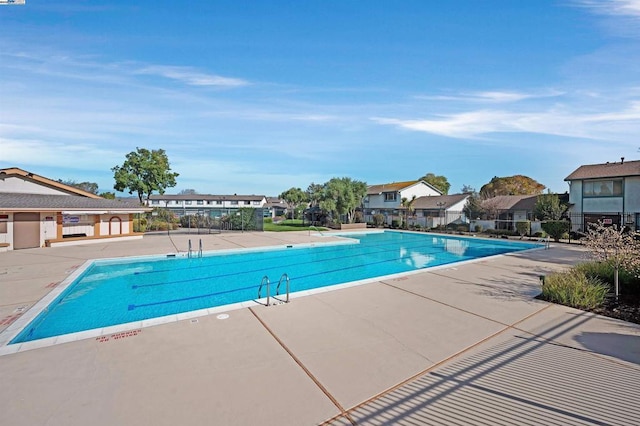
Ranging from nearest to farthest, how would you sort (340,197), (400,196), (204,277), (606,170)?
(204,277) → (606,170) → (340,197) → (400,196)

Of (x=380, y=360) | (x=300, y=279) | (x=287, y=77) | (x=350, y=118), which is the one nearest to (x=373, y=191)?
(x=350, y=118)

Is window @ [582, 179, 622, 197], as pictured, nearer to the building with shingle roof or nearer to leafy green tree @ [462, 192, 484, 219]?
leafy green tree @ [462, 192, 484, 219]

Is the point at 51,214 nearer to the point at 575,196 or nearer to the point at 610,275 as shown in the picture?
the point at 610,275

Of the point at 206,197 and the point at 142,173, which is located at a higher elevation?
the point at 142,173

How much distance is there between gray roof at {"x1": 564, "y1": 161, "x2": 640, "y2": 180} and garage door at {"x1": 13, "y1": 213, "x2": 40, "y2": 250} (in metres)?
34.9

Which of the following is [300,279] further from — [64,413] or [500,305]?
[64,413]

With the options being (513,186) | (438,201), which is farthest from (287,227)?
(513,186)

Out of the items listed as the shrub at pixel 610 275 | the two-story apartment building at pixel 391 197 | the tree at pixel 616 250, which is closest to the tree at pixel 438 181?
the two-story apartment building at pixel 391 197

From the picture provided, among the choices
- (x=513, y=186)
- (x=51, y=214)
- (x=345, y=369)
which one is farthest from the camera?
(x=513, y=186)

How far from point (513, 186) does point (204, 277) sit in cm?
4353

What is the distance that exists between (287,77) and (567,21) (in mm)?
11052

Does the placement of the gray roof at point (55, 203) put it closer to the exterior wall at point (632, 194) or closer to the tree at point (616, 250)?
the tree at point (616, 250)

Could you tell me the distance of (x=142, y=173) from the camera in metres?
36.3

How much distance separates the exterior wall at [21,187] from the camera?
17.5 m
